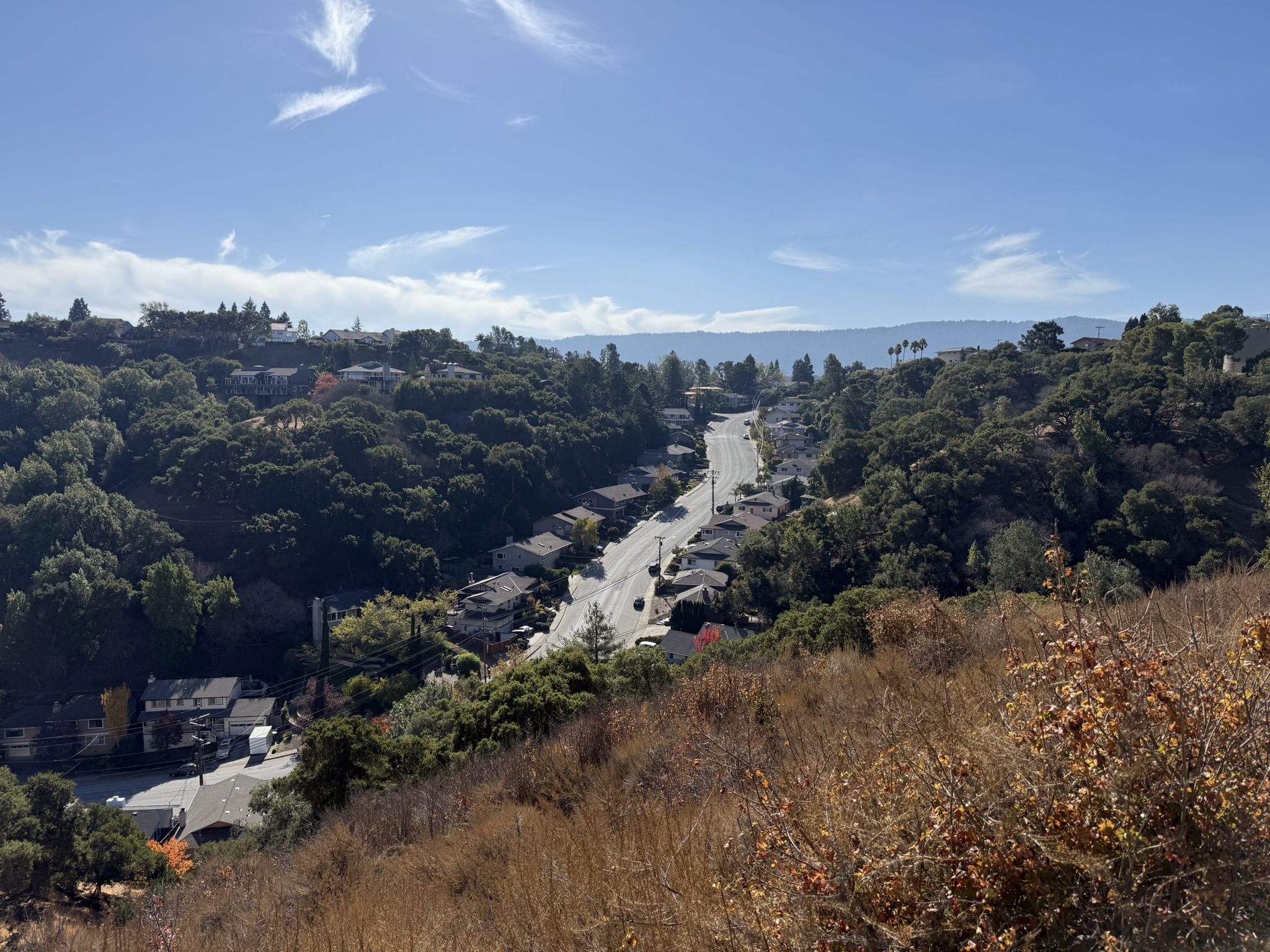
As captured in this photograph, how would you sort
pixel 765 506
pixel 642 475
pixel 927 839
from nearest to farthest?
1. pixel 927 839
2. pixel 765 506
3. pixel 642 475

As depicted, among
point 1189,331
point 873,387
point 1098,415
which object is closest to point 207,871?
point 1098,415

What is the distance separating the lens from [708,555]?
2686 centimetres

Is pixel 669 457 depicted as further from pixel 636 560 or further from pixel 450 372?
pixel 450 372

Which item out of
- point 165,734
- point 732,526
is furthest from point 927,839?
point 732,526

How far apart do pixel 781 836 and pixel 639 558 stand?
1042 inches

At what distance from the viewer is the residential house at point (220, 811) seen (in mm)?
14352

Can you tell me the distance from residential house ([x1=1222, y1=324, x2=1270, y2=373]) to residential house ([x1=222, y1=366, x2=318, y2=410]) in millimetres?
43309

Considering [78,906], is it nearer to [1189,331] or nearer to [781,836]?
[781,836]

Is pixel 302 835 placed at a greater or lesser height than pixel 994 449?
lesser

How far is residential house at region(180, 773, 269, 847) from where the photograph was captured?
14.4 meters

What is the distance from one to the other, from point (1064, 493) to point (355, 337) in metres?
50.4

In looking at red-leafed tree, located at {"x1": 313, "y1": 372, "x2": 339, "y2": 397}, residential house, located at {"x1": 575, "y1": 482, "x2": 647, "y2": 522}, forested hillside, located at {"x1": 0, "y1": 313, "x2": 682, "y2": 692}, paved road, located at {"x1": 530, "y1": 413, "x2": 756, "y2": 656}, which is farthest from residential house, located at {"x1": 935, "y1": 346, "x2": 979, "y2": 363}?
red-leafed tree, located at {"x1": 313, "y1": 372, "x2": 339, "y2": 397}

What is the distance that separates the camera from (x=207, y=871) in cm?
848

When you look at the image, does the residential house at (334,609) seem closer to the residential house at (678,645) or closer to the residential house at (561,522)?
the residential house at (561,522)
